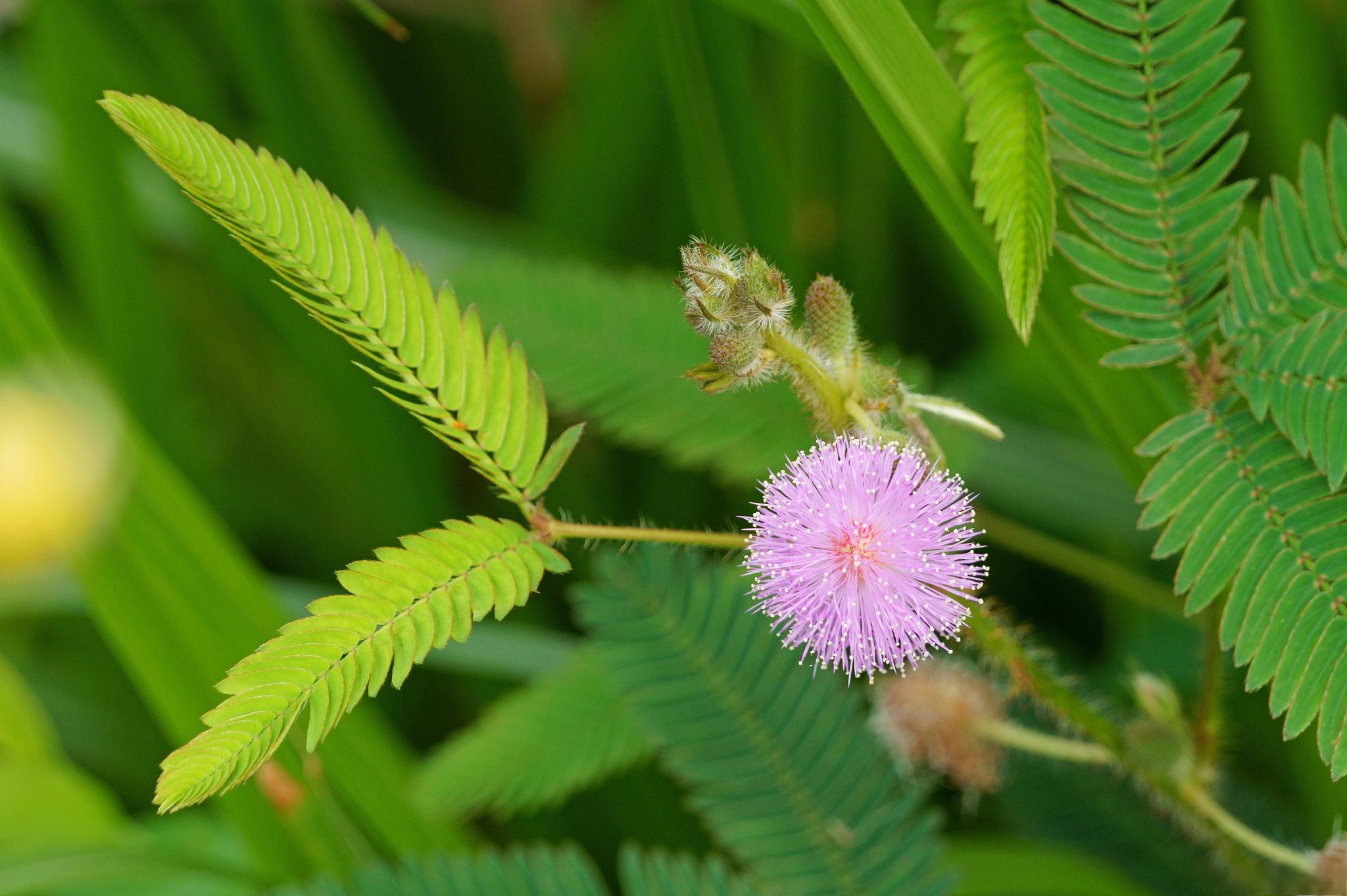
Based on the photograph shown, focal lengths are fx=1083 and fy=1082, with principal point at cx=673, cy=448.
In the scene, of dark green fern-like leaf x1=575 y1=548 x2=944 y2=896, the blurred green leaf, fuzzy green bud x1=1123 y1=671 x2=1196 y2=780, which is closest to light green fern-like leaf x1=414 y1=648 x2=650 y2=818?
dark green fern-like leaf x1=575 y1=548 x2=944 y2=896

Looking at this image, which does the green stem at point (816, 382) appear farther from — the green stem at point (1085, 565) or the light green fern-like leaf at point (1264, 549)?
the green stem at point (1085, 565)

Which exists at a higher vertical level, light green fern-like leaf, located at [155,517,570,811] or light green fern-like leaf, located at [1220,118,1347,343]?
light green fern-like leaf, located at [1220,118,1347,343]

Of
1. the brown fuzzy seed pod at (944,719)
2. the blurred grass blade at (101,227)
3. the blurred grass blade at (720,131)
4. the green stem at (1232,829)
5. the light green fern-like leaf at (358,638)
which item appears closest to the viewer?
the light green fern-like leaf at (358,638)

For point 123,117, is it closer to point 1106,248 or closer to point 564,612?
point 1106,248

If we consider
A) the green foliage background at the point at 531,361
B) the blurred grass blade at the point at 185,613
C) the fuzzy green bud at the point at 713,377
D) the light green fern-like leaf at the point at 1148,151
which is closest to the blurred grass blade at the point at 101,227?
the green foliage background at the point at 531,361

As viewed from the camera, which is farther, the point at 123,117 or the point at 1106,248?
the point at 1106,248

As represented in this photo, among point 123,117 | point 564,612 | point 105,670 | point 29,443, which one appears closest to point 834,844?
point 123,117

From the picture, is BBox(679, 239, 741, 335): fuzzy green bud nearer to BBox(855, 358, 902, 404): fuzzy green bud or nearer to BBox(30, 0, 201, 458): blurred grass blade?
BBox(855, 358, 902, 404): fuzzy green bud
